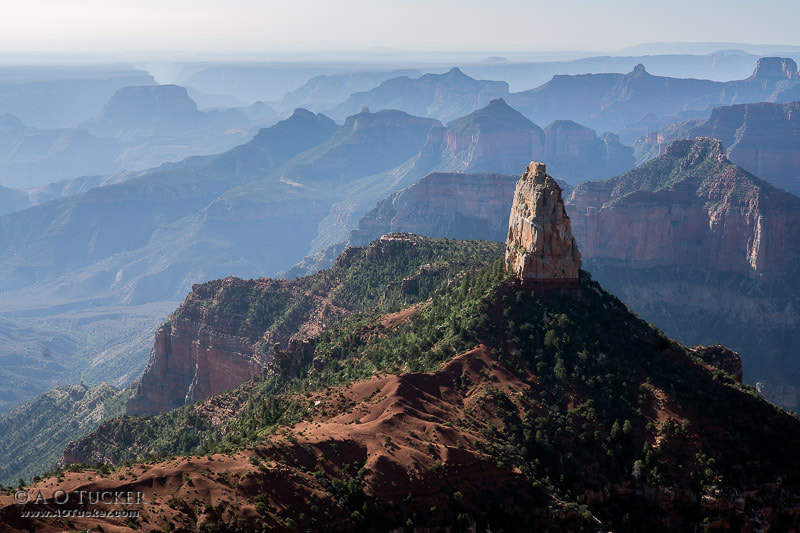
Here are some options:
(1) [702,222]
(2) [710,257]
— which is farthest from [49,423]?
(1) [702,222]

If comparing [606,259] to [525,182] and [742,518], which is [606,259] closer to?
[525,182]

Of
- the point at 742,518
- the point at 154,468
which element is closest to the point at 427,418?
the point at 154,468

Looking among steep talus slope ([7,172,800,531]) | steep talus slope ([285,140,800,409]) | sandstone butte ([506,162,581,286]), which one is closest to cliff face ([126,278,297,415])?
steep talus slope ([7,172,800,531])

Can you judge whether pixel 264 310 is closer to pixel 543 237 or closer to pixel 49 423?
pixel 49 423

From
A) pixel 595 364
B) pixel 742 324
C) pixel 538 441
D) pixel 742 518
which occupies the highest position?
pixel 595 364

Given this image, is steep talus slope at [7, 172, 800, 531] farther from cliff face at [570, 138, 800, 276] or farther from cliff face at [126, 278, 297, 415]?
cliff face at [570, 138, 800, 276]
